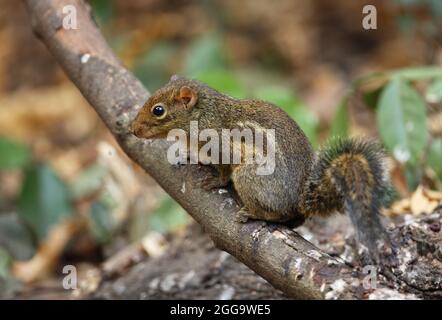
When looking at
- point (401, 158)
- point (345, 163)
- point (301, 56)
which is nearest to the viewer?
point (345, 163)

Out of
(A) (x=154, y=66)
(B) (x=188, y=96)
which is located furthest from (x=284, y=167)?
(A) (x=154, y=66)

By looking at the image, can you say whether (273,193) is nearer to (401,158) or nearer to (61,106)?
(401,158)

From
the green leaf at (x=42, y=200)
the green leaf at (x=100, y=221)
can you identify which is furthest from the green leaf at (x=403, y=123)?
the green leaf at (x=42, y=200)

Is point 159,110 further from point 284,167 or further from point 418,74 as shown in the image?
point 418,74

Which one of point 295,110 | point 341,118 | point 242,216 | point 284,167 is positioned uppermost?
point 295,110

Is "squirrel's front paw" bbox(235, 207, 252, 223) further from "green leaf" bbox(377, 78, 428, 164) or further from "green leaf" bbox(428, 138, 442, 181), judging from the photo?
"green leaf" bbox(428, 138, 442, 181)

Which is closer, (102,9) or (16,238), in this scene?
(16,238)
